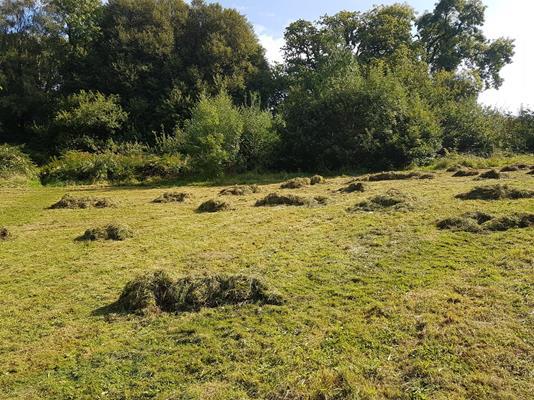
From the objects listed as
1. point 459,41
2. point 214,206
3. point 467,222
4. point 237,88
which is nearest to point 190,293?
point 467,222

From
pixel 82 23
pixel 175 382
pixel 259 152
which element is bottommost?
pixel 175 382

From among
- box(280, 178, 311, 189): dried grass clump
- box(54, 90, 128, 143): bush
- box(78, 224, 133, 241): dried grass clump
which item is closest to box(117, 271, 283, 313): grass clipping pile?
box(78, 224, 133, 241): dried grass clump

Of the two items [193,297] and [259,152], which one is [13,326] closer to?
[193,297]

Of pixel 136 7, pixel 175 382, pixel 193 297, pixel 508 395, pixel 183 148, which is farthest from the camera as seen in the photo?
pixel 136 7

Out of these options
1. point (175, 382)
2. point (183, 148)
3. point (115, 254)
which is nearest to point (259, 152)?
point (183, 148)

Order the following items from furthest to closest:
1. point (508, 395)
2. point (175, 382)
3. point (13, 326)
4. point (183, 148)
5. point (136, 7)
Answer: point (136, 7) < point (183, 148) < point (13, 326) < point (175, 382) < point (508, 395)

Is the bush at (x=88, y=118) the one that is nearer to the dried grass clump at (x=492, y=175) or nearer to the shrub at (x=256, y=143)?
the shrub at (x=256, y=143)

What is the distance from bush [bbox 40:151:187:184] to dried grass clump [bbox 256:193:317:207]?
9.47 meters

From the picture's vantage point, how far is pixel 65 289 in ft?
18.6

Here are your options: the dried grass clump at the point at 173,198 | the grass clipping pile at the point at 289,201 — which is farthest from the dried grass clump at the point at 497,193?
the dried grass clump at the point at 173,198

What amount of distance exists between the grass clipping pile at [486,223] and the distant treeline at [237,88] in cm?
1234

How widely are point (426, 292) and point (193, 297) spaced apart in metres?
2.51

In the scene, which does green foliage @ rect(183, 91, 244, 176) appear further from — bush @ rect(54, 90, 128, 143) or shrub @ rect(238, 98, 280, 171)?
bush @ rect(54, 90, 128, 143)

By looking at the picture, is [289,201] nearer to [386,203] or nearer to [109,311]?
[386,203]
